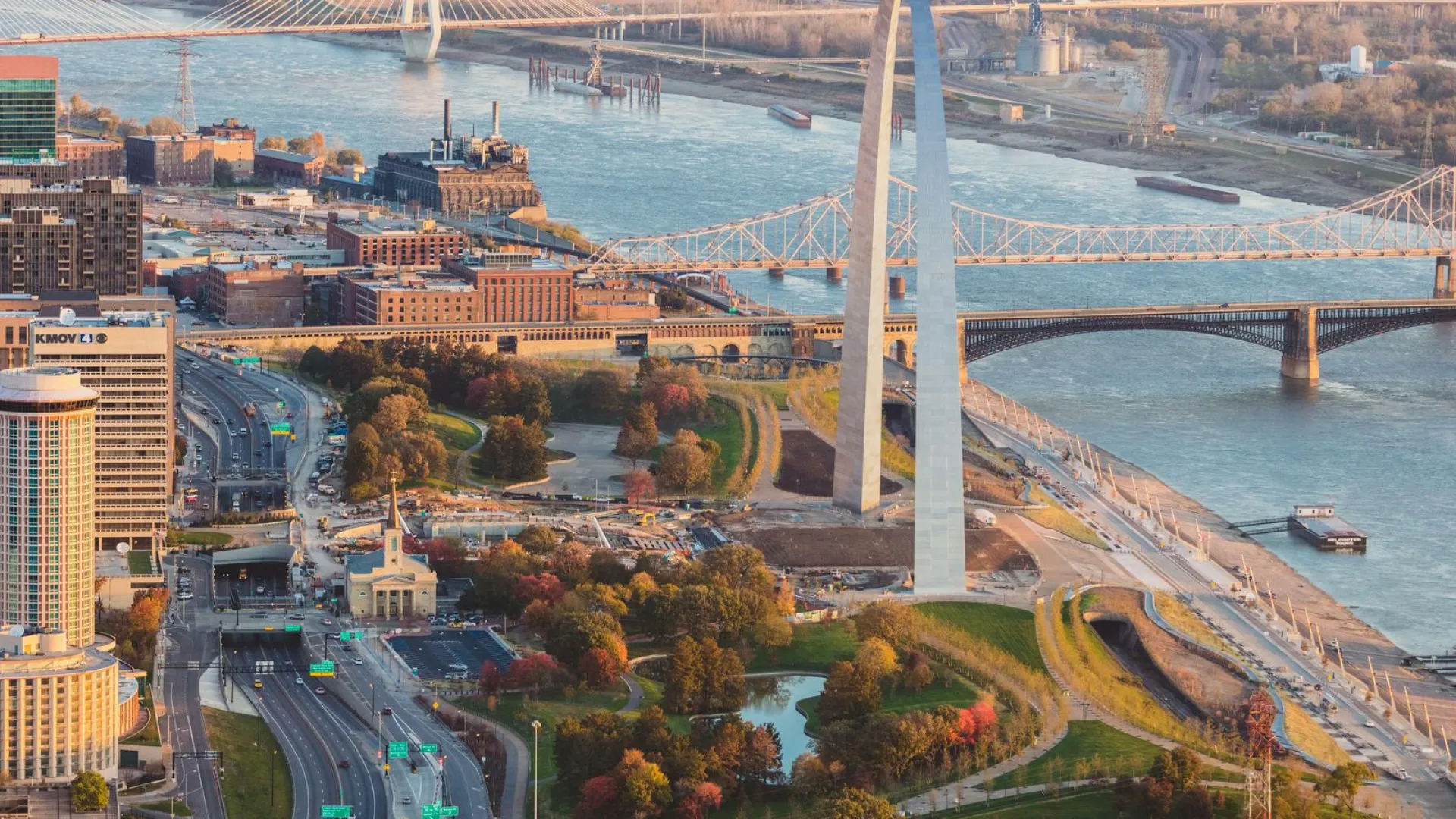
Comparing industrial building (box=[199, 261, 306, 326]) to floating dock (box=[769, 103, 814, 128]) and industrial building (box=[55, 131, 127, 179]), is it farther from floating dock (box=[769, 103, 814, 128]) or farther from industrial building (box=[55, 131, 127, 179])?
floating dock (box=[769, 103, 814, 128])

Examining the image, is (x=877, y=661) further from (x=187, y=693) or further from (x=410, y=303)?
(x=410, y=303)

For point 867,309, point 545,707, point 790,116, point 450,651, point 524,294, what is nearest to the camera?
point 545,707

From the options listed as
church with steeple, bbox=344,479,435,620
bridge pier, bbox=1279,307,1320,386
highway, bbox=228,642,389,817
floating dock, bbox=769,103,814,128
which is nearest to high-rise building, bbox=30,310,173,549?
church with steeple, bbox=344,479,435,620

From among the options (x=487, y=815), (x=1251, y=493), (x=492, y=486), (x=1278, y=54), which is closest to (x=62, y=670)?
(x=487, y=815)

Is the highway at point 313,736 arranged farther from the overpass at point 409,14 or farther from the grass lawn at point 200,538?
the overpass at point 409,14

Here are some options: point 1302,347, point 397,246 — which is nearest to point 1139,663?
point 1302,347

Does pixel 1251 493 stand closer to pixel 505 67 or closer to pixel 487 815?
pixel 487 815

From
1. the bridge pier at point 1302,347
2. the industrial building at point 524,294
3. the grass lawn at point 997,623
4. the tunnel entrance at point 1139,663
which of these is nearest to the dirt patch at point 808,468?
the tunnel entrance at point 1139,663
